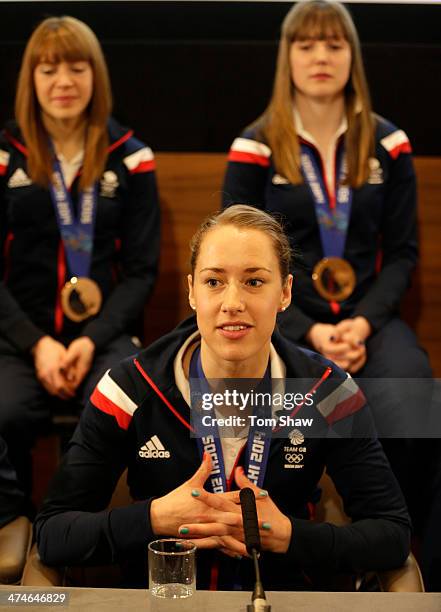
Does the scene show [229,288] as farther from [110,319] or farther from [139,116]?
[139,116]

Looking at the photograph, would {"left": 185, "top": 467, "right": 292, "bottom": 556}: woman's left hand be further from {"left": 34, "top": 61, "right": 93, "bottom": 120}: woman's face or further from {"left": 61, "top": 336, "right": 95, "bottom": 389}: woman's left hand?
{"left": 34, "top": 61, "right": 93, "bottom": 120}: woman's face

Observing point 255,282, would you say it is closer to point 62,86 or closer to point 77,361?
Answer: point 77,361

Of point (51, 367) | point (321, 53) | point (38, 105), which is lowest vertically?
point (51, 367)

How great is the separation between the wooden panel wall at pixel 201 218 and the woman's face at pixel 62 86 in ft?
1.14

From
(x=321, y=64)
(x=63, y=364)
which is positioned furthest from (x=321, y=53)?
(x=63, y=364)

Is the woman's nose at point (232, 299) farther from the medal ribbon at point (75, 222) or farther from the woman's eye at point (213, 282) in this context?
the medal ribbon at point (75, 222)

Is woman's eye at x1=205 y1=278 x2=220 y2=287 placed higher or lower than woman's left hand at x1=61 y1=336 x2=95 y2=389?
higher

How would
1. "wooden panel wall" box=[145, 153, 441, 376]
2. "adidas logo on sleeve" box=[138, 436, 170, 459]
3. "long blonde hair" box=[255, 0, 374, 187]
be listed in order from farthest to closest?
1. "wooden panel wall" box=[145, 153, 441, 376]
2. "long blonde hair" box=[255, 0, 374, 187]
3. "adidas logo on sleeve" box=[138, 436, 170, 459]

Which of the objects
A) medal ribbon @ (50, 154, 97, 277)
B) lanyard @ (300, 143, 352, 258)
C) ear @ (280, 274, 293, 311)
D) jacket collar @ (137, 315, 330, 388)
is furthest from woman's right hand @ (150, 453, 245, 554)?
medal ribbon @ (50, 154, 97, 277)

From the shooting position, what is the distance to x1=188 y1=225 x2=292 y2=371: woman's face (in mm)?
1434

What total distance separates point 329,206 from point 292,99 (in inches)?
11.7

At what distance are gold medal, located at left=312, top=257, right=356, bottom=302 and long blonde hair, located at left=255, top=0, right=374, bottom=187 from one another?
0.70 ft

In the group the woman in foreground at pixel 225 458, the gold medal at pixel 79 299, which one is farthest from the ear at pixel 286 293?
the gold medal at pixel 79 299

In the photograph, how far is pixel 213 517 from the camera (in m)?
1.38
